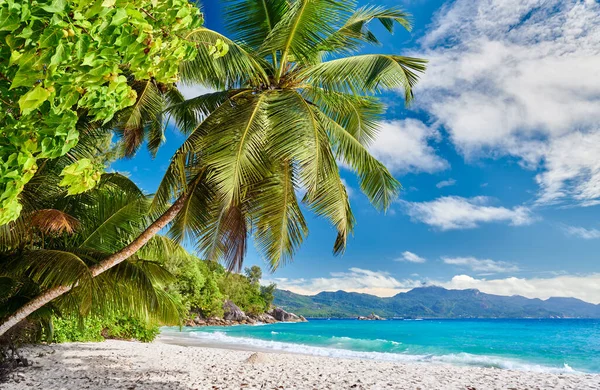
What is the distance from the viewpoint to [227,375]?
360 inches

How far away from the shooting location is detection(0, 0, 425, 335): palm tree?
20.0ft

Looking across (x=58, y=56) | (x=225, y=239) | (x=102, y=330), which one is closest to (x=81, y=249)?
(x=225, y=239)

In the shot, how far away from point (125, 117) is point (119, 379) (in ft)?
16.2

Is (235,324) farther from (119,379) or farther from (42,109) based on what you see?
(42,109)

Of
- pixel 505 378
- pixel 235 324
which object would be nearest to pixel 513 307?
pixel 235 324

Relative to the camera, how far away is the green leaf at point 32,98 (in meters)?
1.55

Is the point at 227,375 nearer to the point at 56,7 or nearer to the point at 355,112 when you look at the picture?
→ the point at 355,112

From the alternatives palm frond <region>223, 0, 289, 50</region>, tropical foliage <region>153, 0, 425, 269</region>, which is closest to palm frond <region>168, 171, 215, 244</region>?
tropical foliage <region>153, 0, 425, 269</region>

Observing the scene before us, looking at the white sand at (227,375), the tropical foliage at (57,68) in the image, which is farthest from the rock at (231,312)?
the tropical foliage at (57,68)

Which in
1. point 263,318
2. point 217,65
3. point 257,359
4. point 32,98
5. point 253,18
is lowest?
point 263,318

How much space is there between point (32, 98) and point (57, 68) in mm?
170

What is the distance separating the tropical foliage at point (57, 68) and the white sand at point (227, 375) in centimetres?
664

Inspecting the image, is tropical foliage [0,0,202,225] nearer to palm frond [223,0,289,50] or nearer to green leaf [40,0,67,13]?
green leaf [40,0,67,13]

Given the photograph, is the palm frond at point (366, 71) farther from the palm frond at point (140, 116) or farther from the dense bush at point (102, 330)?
the dense bush at point (102, 330)
